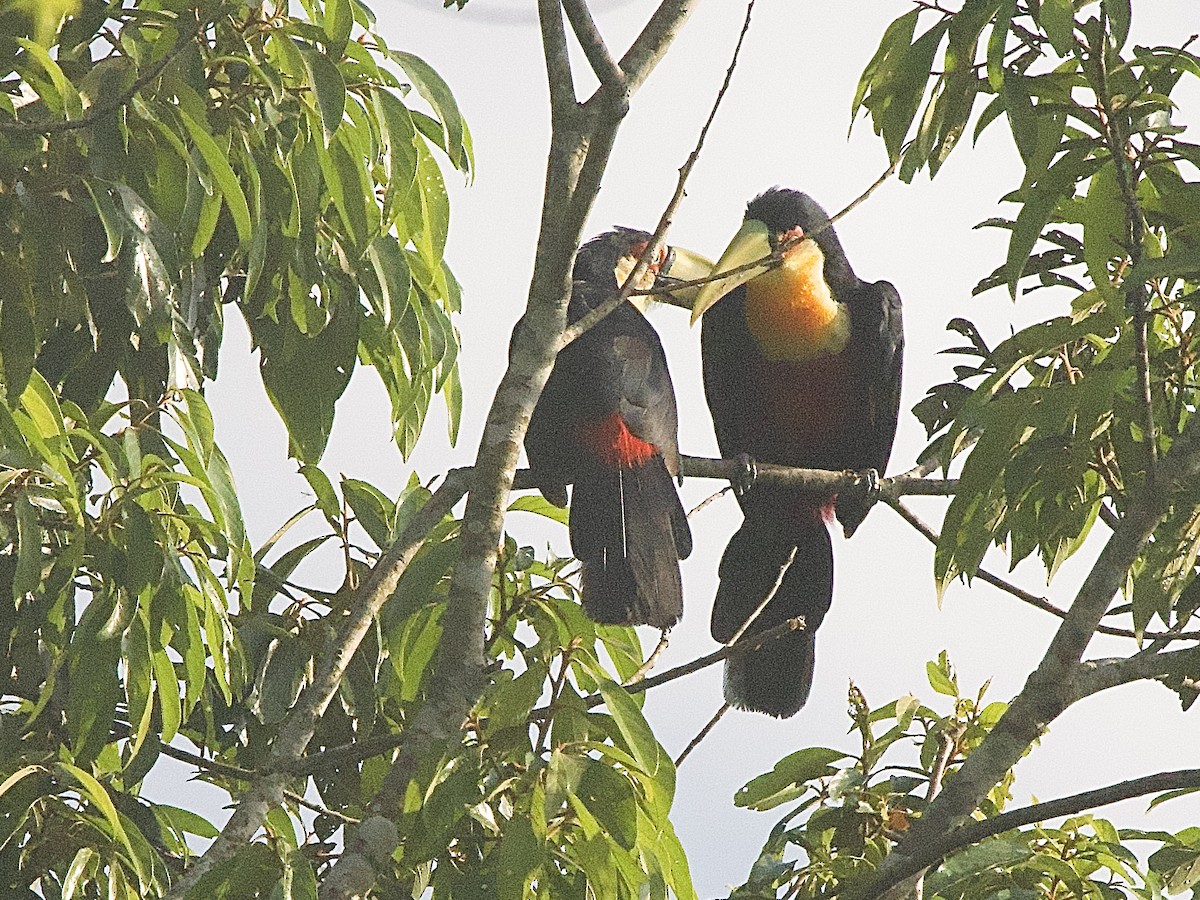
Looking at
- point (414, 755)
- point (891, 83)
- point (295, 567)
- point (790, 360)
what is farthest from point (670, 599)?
point (790, 360)

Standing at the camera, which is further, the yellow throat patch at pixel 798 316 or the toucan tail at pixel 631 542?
the yellow throat patch at pixel 798 316

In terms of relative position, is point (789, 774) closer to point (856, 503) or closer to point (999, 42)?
point (999, 42)

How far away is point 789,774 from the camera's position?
258 centimetres

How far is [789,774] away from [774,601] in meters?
1.62

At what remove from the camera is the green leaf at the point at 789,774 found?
258 centimetres

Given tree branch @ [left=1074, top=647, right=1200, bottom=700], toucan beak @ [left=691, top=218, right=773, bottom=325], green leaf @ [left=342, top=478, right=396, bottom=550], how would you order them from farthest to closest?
toucan beak @ [left=691, top=218, right=773, bottom=325] → green leaf @ [left=342, top=478, right=396, bottom=550] → tree branch @ [left=1074, top=647, right=1200, bottom=700]

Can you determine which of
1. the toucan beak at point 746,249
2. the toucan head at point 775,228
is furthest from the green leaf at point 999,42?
the toucan head at point 775,228

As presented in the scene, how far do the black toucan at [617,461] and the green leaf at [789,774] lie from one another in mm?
467

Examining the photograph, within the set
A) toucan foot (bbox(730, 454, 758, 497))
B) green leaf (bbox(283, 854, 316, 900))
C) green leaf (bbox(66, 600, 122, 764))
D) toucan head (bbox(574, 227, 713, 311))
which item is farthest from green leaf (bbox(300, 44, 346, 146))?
toucan head (bbox(574, 227, 713, 311))

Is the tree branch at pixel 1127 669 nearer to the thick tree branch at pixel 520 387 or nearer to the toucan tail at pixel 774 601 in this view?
the thick tree branch at pixel 520 387

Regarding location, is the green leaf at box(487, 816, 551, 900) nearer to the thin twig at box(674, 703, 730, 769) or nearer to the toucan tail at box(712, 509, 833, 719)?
the thin twig at box(674, 703, 730, 769)

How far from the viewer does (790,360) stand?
4.45 metres

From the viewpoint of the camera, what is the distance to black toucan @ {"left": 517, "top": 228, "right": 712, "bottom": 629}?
3053mm

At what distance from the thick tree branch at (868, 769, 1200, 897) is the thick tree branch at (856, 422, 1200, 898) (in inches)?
6.4
